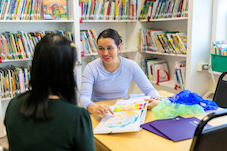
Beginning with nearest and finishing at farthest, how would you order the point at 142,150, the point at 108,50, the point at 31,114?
the point at 31,114
the point at 142,150
the point at 108,50

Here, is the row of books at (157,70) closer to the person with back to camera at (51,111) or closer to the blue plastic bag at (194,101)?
the blue plastic bag at (194,101)

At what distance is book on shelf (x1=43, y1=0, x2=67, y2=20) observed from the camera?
275 cm

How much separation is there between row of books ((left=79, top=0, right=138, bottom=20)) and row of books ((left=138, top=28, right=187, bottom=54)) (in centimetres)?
33

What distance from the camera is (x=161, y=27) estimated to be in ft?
11.6

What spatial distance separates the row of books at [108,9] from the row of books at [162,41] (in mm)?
327

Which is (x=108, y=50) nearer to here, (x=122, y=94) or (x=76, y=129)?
(x=122, y=94)

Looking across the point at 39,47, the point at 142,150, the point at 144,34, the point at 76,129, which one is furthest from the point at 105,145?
the point at 144,34

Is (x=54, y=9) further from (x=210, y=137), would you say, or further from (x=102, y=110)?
(x=210, y=137)

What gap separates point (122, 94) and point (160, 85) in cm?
158

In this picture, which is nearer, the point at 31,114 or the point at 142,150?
the point at 31,114

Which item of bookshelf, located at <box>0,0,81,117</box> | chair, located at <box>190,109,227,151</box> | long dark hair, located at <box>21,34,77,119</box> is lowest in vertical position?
chair, located at <box>190,109,227,151</box>

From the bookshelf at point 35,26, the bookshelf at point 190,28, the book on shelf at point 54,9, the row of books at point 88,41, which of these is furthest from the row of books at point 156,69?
the book on shelf at point 54,9

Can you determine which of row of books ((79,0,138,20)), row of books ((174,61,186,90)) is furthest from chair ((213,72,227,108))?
row of books ((79,0,138,20))

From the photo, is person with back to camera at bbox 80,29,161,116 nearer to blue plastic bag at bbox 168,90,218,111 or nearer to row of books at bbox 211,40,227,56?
blue plastic bag at bbox 168,90,218,111
